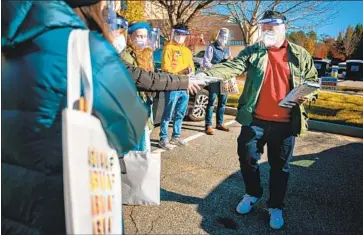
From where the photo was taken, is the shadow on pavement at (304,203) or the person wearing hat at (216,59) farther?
the person wearing hat at (216,59)

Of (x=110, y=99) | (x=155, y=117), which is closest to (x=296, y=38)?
(x=155, y=117)

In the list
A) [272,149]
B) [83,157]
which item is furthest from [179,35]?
[83,157]

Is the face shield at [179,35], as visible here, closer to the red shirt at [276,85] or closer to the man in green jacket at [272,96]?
the man in green jacket at [272,96]

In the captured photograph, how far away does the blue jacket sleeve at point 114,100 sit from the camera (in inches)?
48.0

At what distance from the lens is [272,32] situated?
284 cm

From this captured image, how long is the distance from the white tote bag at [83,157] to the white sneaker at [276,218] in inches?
84.7

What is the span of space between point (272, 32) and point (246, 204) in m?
1.61

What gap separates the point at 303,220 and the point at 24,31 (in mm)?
2930

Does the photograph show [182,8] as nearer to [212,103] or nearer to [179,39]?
[212,103]

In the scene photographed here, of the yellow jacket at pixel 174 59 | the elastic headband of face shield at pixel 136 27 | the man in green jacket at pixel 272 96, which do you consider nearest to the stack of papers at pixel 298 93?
the man in green jacket at pixel 272 96

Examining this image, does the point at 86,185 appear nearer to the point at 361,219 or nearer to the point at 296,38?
the point at 361,219

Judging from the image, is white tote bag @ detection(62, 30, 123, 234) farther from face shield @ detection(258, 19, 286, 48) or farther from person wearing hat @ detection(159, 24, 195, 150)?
person wearing hat @ detection(159, 24, 195, 150)

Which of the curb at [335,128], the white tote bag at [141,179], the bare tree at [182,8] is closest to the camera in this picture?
the white tote bag at [141,179]

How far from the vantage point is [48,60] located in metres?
1.22
